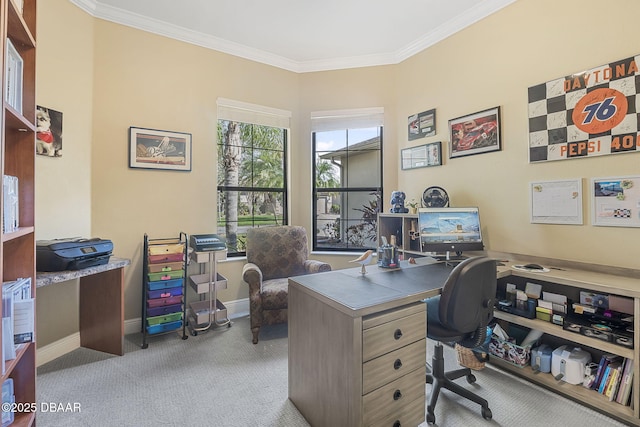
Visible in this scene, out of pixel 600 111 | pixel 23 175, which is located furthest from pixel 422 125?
pixel 23 175

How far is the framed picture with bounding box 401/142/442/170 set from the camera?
3127 millimetres

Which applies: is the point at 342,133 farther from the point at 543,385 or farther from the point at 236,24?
the point at 543,385

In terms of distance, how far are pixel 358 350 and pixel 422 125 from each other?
2.74m

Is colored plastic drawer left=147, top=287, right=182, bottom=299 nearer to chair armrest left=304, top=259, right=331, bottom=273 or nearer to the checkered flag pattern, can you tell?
chair armrest left=304, top=259, right=331, bottom=273

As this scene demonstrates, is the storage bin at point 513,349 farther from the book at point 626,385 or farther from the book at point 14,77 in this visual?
the book at point 14,77

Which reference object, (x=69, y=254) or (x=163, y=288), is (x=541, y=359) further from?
(x=69, y=254)

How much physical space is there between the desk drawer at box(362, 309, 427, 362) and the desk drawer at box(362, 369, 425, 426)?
181 millimetres

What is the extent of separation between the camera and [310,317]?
162cm

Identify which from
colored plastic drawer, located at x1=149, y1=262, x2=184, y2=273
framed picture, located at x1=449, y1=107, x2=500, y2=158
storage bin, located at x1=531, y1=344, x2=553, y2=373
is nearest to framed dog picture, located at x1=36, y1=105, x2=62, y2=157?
colored plastic drawer, located at x1=149, y1=262, x2=184, y2=273

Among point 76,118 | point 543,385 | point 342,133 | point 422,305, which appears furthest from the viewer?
point 342,133

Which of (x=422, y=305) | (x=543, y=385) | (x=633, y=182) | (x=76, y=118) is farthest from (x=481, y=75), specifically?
(x=76, y=118)

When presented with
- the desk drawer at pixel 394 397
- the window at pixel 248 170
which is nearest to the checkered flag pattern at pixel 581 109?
the desk drawer at pixel 394 397

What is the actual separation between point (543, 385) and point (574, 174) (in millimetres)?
1532

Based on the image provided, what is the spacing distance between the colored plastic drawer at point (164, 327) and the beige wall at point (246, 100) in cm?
48
